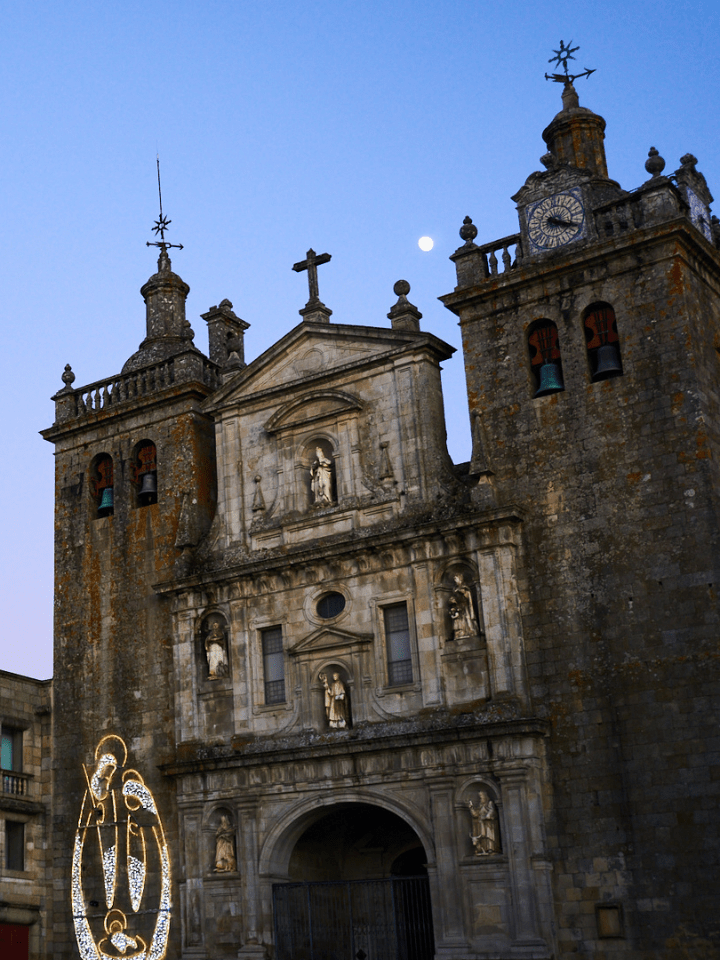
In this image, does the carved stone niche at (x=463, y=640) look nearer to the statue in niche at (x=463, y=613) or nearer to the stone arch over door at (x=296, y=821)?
the statue in niche at (x=463, y=613)

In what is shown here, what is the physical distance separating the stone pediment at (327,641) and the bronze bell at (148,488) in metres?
5.97

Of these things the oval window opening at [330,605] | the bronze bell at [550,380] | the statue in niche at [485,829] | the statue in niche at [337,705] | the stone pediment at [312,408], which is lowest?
the statue in niche at [485,829]

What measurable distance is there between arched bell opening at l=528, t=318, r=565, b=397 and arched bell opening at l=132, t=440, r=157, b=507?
32.1ft

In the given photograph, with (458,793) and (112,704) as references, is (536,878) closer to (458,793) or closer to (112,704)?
(458,793)

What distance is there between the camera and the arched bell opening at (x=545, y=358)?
961 inches

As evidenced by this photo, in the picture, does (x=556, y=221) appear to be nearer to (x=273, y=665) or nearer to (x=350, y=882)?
(x=273, y=665)

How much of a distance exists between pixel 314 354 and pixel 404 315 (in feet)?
7.37

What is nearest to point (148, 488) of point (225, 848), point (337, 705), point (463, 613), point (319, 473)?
point (319, 473)

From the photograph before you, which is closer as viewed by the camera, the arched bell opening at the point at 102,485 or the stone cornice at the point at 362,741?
the stone cornice at the point at 362,741

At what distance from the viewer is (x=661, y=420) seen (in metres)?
23.0

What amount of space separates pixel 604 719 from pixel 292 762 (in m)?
6.47

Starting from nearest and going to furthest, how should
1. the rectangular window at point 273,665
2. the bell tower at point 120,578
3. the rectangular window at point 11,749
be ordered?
the rectangular window at point 273,665
the bell tower at point 120,578
the rectangular window at point 11,749

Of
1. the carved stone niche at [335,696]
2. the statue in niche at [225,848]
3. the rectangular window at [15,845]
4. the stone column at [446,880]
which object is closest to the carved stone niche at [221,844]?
the statue in niche at [225,848]

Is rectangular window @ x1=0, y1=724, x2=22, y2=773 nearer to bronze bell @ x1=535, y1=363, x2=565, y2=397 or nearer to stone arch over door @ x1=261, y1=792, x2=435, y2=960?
stone arch over door @ x1=261, y1=792, x2=435, y2=960
